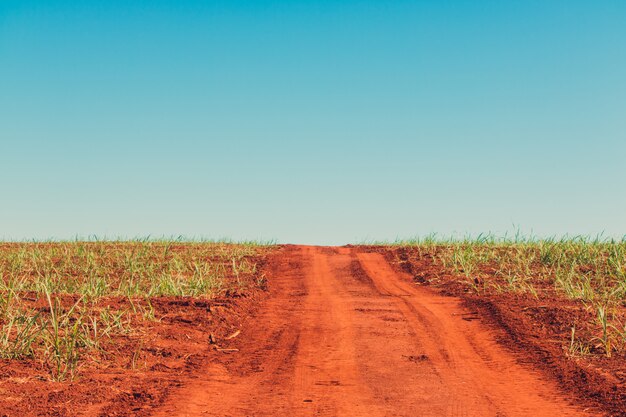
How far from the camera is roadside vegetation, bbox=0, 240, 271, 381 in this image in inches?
287

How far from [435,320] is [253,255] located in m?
9.20

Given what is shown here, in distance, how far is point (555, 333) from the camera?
9.19 meters

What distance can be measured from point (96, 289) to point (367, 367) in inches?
208

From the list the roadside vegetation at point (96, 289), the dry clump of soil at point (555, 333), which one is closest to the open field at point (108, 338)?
the roadside vegetation at point (96, 289)

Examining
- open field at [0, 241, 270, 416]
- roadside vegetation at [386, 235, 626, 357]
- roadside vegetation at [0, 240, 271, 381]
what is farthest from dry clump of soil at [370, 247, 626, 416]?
roadside vegetation at [0, 240, 271, 381]

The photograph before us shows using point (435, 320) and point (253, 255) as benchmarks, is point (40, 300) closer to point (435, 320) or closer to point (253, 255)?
point (435, 320)

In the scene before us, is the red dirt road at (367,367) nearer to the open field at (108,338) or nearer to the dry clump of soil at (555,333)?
the dry clump of soil at (555,333)

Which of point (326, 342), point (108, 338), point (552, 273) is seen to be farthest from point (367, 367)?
point (552, 273)

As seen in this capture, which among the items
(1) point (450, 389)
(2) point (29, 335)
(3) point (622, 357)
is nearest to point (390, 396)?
(1) point (450, 389)

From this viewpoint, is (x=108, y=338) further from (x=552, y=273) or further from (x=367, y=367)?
(x=552, y=273)

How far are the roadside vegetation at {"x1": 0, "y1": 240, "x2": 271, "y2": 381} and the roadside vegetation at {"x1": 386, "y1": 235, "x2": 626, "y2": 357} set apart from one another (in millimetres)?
4720

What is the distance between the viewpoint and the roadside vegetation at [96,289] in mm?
7301

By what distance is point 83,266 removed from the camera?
1625cm

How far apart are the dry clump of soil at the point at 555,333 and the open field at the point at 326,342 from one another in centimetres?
3
